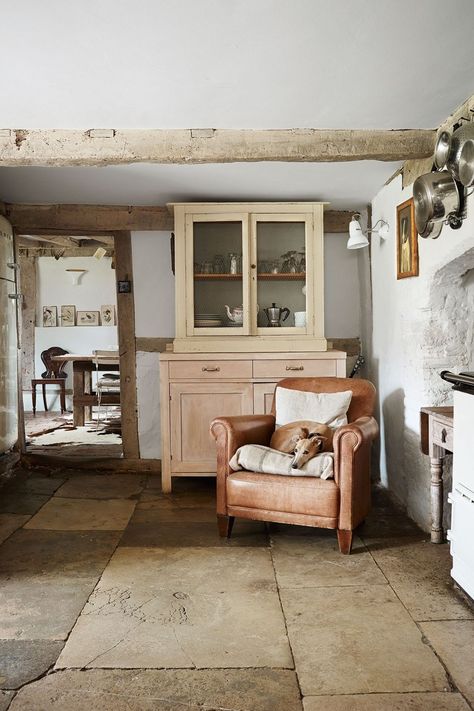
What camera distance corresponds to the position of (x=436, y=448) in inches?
118

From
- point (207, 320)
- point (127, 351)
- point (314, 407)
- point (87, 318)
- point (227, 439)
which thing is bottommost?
point (227, 439)

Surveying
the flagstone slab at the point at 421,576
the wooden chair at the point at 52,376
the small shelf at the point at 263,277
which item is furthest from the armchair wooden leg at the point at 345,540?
the wooden chair at the point at 52,376

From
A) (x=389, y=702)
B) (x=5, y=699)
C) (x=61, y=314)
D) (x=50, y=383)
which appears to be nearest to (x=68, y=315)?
(x=61, y=314)

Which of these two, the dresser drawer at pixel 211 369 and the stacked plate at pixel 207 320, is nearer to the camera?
the dresser drawer at pixel 211 369

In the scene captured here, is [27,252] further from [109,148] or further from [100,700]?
[100,700]

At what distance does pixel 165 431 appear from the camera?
415cm

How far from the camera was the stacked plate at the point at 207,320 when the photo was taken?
14.3ft

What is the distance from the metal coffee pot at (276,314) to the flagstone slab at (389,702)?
9.40 ft

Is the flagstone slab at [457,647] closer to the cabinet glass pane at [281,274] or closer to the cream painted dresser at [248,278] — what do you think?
the cream painted dresser at [248,278]

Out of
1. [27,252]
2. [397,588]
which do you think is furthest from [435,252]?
[27,252]

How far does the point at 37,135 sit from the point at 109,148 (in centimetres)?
37

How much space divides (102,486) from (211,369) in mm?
1243

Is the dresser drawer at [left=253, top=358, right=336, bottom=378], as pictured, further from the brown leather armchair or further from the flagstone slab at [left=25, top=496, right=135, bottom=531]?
the flagstone slab at [left=25, top=496, right=135, bottom=531]

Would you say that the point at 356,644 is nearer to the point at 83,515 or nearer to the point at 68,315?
the point at 83,515
